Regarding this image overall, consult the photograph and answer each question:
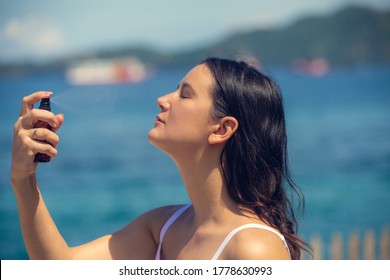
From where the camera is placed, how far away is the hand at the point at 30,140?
6.91 ft

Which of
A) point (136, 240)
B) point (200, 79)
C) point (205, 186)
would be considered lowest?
point (136, 240)

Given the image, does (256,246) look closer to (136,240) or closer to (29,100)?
(136,240)

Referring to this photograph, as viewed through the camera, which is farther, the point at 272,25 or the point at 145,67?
the point at 272,25

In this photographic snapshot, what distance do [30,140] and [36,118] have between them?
0.25ft

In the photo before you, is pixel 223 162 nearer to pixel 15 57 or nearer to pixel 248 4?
pixel 15 57

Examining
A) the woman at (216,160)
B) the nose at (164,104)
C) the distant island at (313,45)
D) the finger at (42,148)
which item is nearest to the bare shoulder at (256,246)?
the woman at (216,160)

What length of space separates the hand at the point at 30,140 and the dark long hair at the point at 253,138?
590 mm

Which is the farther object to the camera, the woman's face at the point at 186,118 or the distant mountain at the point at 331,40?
the distant mountain at the point at 331,40

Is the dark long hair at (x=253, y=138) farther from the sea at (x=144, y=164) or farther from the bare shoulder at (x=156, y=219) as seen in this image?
the bare shoulder at (x=156, y=219)

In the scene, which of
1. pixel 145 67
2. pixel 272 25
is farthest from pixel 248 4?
pixel 145 67

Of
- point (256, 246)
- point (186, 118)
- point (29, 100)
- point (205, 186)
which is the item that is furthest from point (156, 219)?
point (29, 100)

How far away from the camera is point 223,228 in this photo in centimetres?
221

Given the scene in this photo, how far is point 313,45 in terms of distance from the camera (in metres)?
79.6
